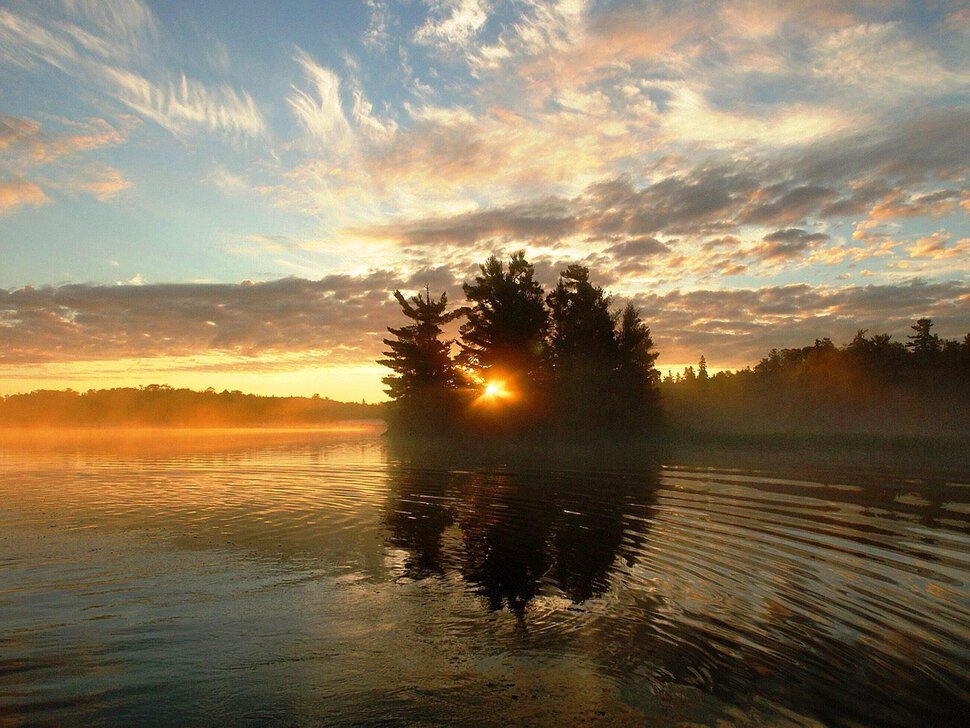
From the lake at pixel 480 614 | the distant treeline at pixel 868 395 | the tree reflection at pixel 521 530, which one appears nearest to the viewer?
the lake at pixel 480 614

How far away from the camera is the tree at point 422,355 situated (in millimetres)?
79562

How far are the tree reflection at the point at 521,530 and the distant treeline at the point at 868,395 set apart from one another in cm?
6250

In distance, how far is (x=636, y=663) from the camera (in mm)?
8203

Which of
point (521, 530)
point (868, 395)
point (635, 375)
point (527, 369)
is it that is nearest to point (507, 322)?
point (527, 369)

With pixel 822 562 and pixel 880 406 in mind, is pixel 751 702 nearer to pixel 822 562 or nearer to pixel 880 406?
pixel 822 562

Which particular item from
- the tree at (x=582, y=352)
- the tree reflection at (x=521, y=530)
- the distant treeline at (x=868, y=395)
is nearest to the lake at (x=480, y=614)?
the tree reflection at (x=521, y=530)

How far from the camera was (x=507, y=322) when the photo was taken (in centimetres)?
7138

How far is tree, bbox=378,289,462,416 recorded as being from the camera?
7956 cm

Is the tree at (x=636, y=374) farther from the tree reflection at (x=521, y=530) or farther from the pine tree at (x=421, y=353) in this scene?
the tree reflection at (x=521, y=530)

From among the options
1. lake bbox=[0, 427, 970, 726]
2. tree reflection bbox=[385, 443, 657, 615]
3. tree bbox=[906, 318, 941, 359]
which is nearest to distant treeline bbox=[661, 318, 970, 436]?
tree bbox=[906, 318, 941, 359]

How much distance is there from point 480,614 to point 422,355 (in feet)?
235

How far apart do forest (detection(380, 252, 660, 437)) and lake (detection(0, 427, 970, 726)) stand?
49827 millimetres

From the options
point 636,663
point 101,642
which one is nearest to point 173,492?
point 101,642

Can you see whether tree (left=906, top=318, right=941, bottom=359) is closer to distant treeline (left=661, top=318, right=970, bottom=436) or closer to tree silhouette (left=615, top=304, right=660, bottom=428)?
distant treeline (left=661, top=318, right=970, bottom=436)
